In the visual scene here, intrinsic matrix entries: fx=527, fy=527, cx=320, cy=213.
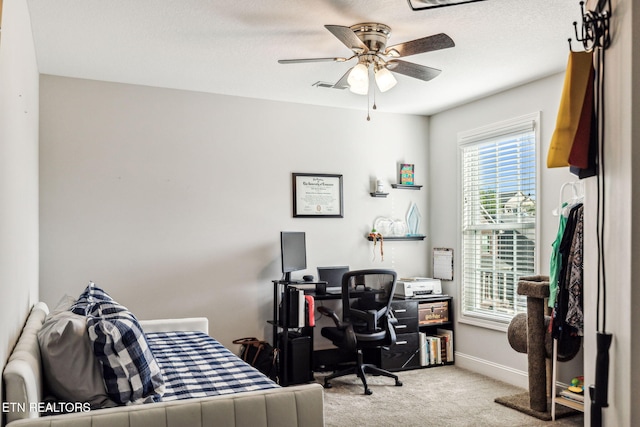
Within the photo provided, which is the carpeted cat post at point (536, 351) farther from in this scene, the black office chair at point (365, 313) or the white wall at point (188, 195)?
the white wall at point (188, 195)

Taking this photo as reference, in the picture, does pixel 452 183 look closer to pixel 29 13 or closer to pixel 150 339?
pixel 150 339

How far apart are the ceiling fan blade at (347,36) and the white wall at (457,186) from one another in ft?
6.41

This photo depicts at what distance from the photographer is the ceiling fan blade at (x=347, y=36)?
2.85 m

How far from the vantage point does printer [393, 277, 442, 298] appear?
5.23m

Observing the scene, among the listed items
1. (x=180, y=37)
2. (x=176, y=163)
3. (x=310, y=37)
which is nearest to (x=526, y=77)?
(x=310, y=37)

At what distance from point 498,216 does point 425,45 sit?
7.76ft

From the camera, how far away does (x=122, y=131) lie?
14.9 feet

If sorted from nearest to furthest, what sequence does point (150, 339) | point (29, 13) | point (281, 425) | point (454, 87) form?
point (281, 425), point (29, 13), point (150, 339), point (454, 87)

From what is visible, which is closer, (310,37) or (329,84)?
(310,37)

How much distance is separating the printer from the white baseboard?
0.67 m

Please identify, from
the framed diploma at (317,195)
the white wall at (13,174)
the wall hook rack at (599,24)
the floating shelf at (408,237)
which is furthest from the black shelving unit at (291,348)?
the wall hook rack at (599,24)

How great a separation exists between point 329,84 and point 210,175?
4.55ft

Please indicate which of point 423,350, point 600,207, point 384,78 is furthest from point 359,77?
point 423,350

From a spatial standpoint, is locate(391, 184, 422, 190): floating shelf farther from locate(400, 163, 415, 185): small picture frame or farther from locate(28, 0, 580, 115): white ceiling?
locate(28, 0, 580, 115): white ceiling
